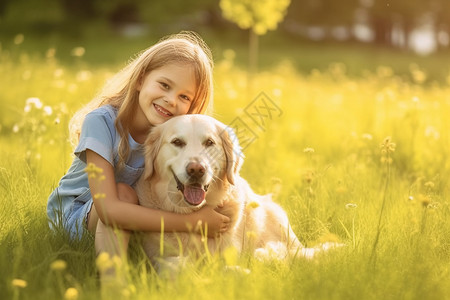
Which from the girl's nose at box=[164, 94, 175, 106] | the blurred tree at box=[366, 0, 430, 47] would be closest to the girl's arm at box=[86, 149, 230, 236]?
the girl's nose at box=[164, 94, 175, 106]

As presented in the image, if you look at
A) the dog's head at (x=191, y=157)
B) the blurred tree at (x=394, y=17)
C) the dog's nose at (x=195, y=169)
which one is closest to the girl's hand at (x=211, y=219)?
the dog's head at (x=191, y=157)

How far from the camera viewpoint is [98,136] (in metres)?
3.25

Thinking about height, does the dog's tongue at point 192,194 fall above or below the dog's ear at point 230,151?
below

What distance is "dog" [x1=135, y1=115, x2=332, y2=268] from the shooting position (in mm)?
3000

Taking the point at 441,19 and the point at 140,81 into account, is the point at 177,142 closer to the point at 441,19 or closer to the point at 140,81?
the point at 140,81

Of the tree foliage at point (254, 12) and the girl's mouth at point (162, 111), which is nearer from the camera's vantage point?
the girl's mouth at point (162, 111)

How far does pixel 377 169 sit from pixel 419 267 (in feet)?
7.06

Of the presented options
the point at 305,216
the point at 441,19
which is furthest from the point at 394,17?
the point at 305,216

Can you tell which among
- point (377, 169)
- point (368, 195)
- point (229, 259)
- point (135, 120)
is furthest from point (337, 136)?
point (229, 259)

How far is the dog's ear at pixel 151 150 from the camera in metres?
3.21

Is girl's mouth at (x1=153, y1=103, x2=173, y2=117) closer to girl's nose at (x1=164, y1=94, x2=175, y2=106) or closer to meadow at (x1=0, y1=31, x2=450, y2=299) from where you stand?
girl's nose at (x1=164, y1=94, x2=175, y2=106)

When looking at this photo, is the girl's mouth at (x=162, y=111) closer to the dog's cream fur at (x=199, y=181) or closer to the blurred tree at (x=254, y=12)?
the dog's cream fur at (x=199, y=181)

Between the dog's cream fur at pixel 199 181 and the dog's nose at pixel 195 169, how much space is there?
0.03 metres

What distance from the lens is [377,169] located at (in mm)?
4738
